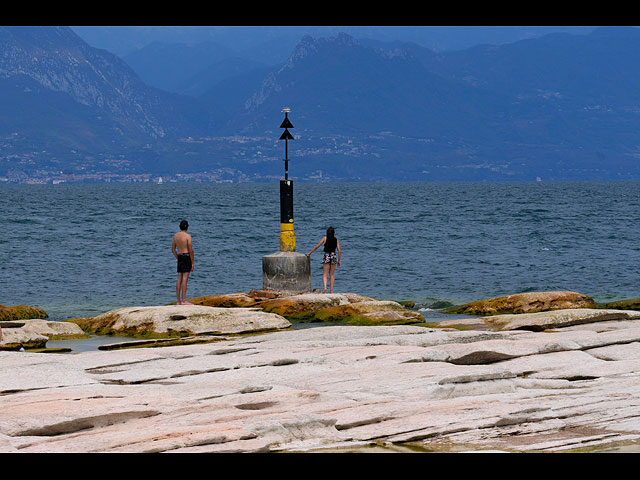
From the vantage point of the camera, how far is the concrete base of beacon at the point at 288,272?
2747 cm

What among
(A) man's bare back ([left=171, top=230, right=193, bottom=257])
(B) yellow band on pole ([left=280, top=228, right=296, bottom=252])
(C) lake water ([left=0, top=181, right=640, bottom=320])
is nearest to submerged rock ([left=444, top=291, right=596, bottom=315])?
(C) lake water ([left=0, top=181, right=640, bottom=320])

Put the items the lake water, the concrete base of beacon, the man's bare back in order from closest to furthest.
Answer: the man's bare back → the concrete base of beacon → the lake water

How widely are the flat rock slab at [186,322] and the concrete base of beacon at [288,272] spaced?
5435mm

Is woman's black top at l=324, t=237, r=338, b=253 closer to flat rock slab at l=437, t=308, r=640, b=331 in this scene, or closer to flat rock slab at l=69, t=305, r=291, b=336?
flat rock slab at l=69, t=305, r=291, b=336

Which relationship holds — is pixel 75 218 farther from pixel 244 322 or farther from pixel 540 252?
pixel 244 322

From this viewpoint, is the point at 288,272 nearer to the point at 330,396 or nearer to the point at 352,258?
the point at 330,396

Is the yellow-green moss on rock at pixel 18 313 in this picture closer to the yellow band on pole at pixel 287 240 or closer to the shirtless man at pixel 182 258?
the shirtless man at pixel 182 258

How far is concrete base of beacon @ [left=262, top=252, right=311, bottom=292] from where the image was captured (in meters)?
27.5

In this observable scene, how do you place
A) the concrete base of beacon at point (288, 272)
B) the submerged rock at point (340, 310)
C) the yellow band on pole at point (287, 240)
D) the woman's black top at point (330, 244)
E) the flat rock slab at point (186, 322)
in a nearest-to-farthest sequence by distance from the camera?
the flat rock slab at point (186, 322) → the submerged rock at point (340, 310) → the concrete base of beacon at point (288, 272) → the yellow band on pole at point (287, 240) → the woman's black top at point (330, 244)

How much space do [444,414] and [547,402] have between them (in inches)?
59.1

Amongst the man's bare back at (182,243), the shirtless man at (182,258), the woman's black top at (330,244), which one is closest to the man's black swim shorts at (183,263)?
the shirtless man at (182,258)

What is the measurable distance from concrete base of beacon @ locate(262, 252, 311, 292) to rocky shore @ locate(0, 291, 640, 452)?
896 cm
